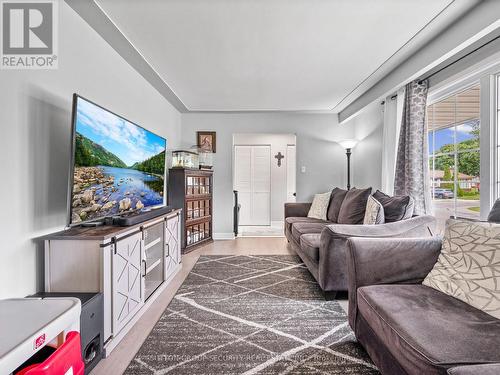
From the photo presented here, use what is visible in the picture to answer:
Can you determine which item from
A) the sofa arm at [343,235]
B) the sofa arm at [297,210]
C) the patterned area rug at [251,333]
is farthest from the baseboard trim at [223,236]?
the sofa arm at [343,235]

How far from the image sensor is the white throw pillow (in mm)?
4013

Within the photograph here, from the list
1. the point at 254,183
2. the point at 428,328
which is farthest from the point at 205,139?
the point at 428,328

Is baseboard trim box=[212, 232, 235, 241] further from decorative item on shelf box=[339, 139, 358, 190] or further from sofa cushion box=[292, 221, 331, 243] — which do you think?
decorative item on shelf box=[339, 139, 358, 190]

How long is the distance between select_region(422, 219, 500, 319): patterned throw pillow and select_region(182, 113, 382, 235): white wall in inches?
136

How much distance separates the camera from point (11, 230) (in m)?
1.47

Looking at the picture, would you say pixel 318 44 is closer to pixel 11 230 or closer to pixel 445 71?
pixel 445 71

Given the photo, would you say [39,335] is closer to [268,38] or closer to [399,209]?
[268,38]

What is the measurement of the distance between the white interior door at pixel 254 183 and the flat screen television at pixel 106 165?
3.86m

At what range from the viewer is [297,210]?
4402 millimetres

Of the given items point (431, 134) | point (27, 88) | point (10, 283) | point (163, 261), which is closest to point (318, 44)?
point (431, 134)

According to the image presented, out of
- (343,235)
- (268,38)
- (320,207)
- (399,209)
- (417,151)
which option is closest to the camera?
(343,235)

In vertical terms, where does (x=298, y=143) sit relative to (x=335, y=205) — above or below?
above

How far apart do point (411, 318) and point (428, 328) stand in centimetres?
8

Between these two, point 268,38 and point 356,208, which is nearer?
point 268,38
